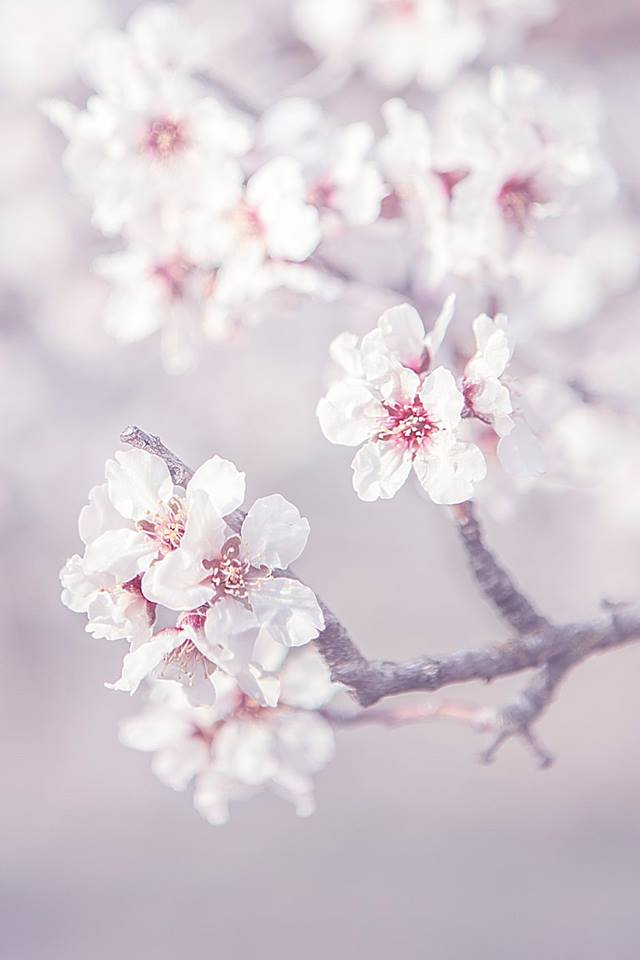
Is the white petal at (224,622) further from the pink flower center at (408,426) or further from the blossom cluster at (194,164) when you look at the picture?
the blossom cluster at (194,164)

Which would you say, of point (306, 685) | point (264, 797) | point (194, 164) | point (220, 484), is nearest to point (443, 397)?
point (220, 484)

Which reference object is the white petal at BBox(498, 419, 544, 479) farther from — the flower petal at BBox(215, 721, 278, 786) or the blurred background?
the blurred background

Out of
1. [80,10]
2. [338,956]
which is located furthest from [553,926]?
[80,10]

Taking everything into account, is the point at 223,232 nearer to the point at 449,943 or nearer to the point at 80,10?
the point at 80,10

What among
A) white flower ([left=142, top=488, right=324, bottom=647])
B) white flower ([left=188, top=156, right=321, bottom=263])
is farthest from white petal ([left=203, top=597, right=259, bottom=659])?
white flower ([left=188, top=156, right=321, bottom=263])

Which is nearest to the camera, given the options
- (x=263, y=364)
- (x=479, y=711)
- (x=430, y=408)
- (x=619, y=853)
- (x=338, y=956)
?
(x=430, y=408)
